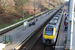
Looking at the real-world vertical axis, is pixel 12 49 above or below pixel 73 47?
below

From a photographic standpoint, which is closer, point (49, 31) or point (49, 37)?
point (49, 37)

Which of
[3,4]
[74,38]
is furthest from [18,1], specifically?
[74,38]

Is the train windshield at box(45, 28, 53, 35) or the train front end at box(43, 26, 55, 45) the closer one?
the train front end at box(43, 26, 55, 45)

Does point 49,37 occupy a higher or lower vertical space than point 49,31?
lower

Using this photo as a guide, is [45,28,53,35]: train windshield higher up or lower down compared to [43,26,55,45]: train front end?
higher up

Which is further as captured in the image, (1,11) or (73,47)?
(1,11)

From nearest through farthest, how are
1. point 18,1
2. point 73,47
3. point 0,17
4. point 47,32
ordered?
point 73,47 → point 47,32 → point 0,17 → point 18,1

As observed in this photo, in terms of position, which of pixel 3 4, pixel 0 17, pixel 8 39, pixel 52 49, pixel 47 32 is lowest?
pixel 52 49

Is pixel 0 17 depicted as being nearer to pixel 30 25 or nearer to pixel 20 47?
pixel 30 25

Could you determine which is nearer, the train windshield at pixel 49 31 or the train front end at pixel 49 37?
the train front end at pixel 49 37

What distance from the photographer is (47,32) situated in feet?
47.8

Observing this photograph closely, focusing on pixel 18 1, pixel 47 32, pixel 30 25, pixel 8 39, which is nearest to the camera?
pixel 47 32

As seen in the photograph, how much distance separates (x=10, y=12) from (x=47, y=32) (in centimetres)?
2364

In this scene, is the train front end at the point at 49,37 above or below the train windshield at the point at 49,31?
below
